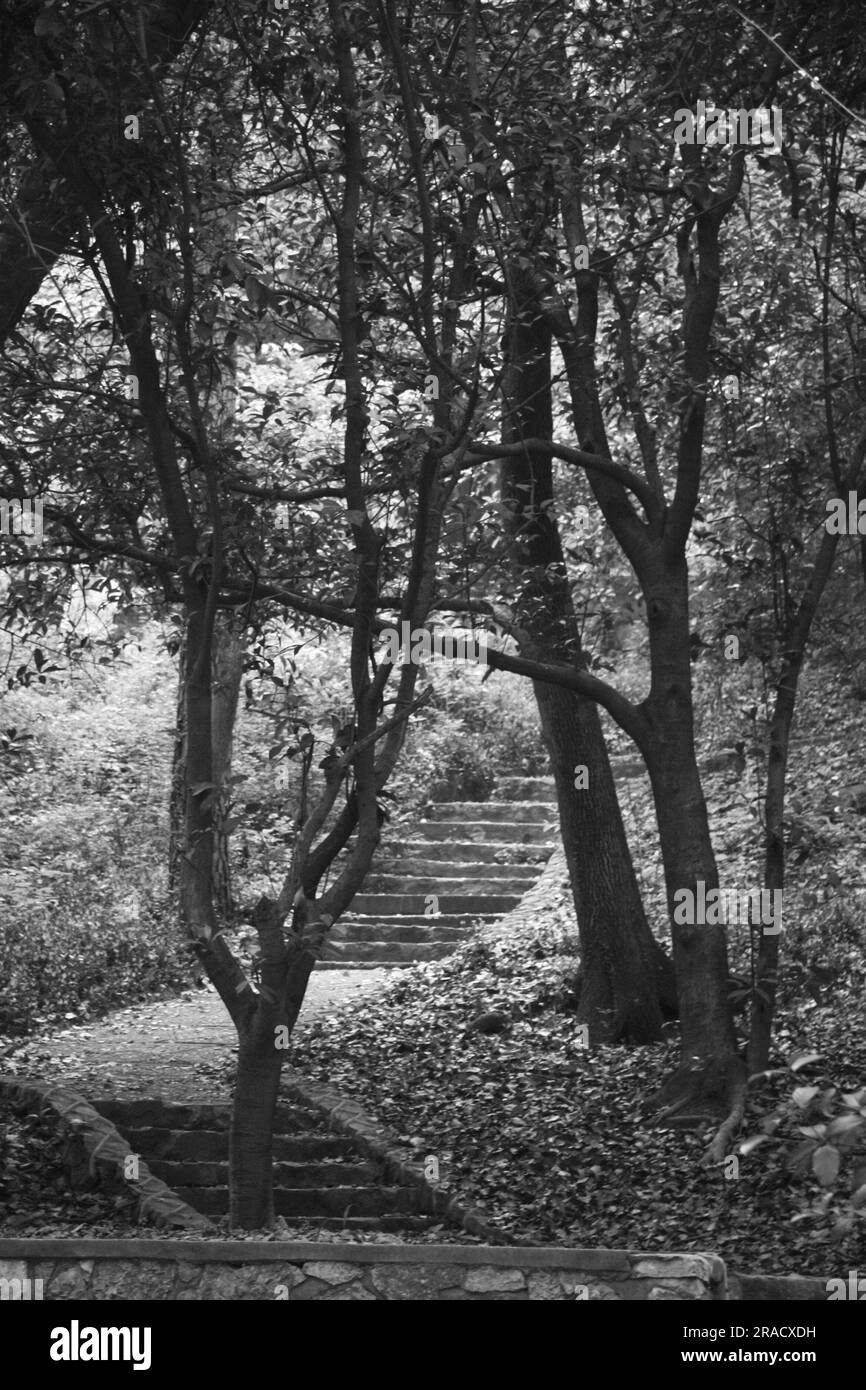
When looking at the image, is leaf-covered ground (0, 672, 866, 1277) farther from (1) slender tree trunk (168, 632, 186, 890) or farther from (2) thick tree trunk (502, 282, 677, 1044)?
(1) slender tree trunk (168, 632, 186, 890)

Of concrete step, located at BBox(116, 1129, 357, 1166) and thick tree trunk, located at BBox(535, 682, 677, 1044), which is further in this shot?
thick tree trunk, located at BBox(535, 682, 677, 1044)

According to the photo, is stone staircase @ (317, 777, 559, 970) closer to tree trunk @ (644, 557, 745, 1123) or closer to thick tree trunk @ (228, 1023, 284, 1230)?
tree trunk @ (644, 557, 745, 1123)

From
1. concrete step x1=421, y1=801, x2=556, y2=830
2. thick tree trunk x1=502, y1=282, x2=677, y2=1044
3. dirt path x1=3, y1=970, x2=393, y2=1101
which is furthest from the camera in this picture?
concrete step x1=421, y1=801, x2=556, y2=830

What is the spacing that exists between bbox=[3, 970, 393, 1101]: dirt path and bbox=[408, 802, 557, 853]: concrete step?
3764mm

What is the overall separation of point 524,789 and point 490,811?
1336 millimetres

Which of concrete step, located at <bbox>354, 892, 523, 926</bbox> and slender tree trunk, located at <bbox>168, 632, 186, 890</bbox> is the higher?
slender tree trunk, located at <bbox>168, 632, 186, 890</bbox>

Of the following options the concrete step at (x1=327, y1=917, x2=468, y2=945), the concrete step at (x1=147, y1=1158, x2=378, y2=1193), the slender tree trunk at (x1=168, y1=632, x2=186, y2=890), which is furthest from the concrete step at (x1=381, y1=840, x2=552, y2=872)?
the concrete step at (x1=147, y1=1158, x2=378, y2=1193)

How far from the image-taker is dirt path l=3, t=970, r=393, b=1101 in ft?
28.3

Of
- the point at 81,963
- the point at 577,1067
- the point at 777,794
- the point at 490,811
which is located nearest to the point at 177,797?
the point at 81,963

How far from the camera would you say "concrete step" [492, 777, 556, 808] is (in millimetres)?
18953

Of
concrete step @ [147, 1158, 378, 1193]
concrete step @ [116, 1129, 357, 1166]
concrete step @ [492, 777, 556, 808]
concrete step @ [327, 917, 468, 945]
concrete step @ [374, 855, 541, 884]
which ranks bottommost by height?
concrete step @ [147, 1158, 378, 1193]

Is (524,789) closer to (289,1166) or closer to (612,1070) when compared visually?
(612,1070)

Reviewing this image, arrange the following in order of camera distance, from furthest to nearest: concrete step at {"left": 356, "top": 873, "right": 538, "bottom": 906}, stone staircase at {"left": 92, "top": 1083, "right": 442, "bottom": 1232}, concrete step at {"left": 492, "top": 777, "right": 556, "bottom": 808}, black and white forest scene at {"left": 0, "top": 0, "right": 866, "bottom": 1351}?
concrete step at {"left": 492, "top": 777, "right": 556, "bottom": 808} → concrete step at {"left": 356, "top": 873, "right": 538, "bottom": 906} → stone staircase at {"left": 92, "top": 1083, "right": 442, "bottom": 1232} → black and white forest scene at {"left": 0, "top": 0, "right": 866, "bottom": 1351}
